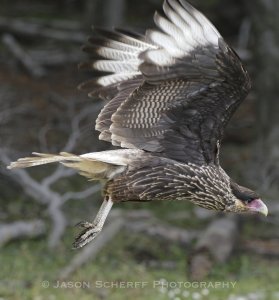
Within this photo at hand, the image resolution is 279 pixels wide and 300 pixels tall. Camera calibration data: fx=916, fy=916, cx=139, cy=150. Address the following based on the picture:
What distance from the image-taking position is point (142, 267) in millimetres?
8383

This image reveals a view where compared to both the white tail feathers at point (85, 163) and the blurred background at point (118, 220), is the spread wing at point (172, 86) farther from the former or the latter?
the blurred background at point (118, 220)

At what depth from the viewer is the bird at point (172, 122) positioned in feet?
17.9

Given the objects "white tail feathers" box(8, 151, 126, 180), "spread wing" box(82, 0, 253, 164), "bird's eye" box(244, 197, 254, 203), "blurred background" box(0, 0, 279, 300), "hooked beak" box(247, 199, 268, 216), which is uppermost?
"spread wing" box(82, 0, 253, 164)

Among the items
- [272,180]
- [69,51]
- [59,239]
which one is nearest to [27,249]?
[59,239]

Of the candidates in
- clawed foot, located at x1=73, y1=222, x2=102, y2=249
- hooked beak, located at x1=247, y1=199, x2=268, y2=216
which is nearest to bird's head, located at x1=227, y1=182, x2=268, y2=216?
hooked beak, located at x1=247, y1=199, x2=268, y2=216

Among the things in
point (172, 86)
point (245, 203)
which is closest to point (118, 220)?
point (245, 203)

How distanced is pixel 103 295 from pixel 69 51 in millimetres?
7617

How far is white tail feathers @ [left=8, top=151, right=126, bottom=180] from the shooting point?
5.38 meters

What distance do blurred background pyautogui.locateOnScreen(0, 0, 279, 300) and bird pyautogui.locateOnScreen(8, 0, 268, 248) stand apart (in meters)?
1.47

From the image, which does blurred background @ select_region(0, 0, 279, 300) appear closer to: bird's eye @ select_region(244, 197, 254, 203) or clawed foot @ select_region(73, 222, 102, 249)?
bird's eye @ select_region(244, 197, 254, 203)

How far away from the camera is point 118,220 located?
8.80 m

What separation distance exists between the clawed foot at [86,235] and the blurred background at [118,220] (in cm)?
162

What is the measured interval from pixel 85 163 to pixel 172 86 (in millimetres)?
719

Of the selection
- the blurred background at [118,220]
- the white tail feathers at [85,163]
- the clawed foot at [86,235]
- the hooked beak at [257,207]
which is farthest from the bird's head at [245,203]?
the blurred background at [118,220]
